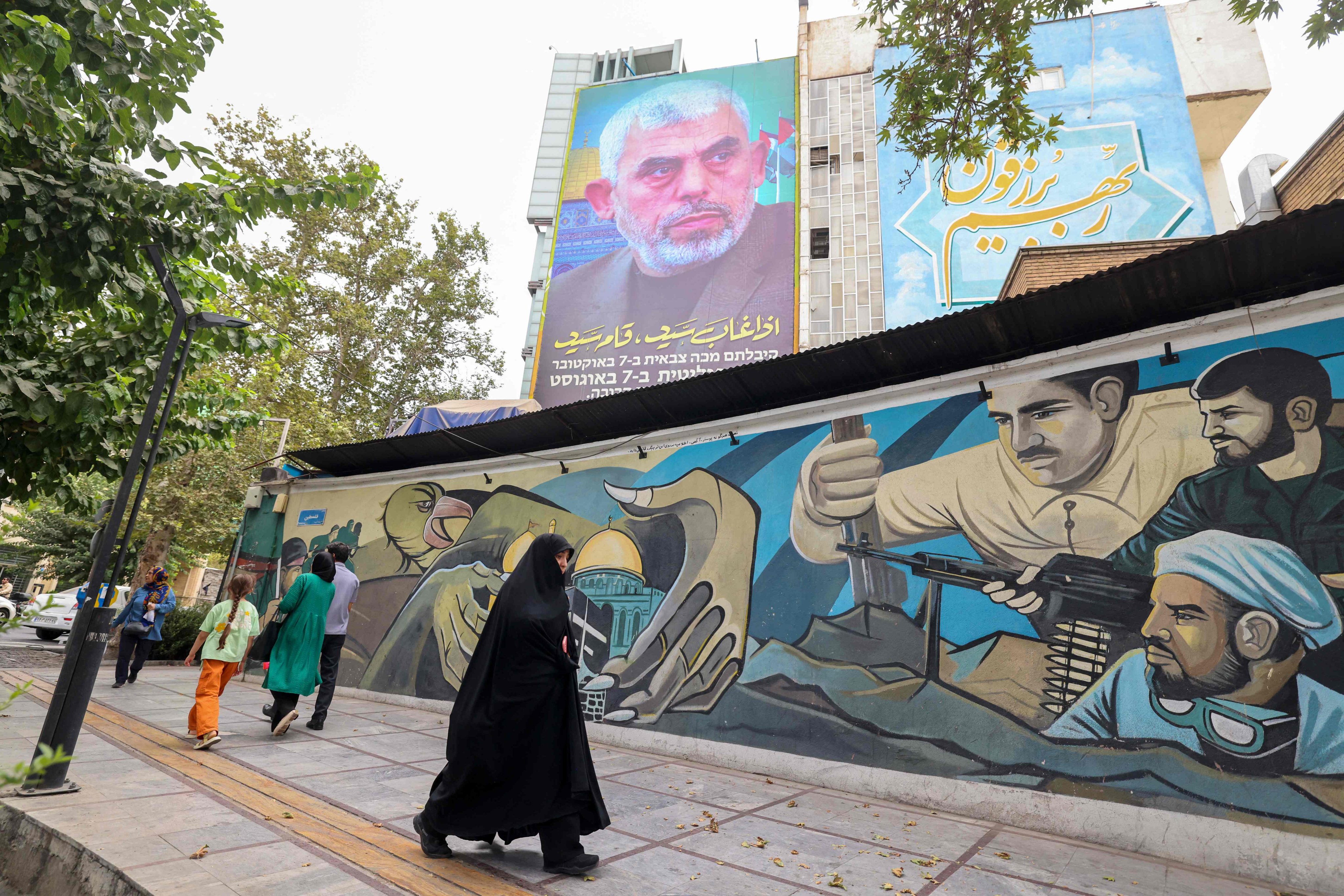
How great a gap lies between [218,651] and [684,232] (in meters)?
16.6

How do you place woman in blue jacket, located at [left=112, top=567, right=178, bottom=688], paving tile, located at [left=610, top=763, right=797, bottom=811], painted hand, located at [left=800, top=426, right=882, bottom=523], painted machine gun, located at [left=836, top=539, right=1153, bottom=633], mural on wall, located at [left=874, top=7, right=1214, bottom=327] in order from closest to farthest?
painted machine gun, located at [left=836, top=539, right=1153, bottom=633]
paving tile, located at [left=610, top=763, right=797, bottom=811]
painted hand, located at [left=800, top=426, right=882, bottom=523]
woman in blue jacket, located at [left=112, top=567, right=178, bottom=688]
mural on wall, located at [left=874, top=7, right=1214, bottom=327]

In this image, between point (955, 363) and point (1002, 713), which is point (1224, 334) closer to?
point (955, 363)

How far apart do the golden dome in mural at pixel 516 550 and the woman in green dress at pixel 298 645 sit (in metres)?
2.22

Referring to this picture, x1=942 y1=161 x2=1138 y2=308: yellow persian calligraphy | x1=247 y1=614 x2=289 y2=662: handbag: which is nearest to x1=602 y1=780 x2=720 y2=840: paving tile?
x1=247 y1=614 x2=289 y2=662: handbag

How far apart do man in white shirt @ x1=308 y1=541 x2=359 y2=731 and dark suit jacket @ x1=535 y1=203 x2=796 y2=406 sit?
1081cm

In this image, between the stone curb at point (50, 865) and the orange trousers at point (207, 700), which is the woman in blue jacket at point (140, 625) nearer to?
the orange trousers at point (207, 700)

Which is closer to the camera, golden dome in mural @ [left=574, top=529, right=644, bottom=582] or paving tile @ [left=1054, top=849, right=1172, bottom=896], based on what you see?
paving tile @ [left=1054, top=849, right=1172, bottom=896]

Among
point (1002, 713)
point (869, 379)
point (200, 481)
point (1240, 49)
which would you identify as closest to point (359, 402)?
point (200, 481)

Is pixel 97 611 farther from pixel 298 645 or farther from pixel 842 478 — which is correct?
pixel 842 478

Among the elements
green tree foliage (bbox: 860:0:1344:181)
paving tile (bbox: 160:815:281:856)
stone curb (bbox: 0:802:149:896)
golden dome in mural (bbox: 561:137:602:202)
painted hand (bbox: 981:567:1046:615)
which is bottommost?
stone curb (bbox: 0:802:149:896)

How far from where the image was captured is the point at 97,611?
4.41 metres

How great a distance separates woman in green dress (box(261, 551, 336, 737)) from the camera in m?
6.00

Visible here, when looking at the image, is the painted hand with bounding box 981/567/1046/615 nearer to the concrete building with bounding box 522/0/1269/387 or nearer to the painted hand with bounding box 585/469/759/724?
the painted hand with bounding box 585/469/759/724

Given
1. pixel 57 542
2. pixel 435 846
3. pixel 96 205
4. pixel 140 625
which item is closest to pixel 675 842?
pixel 435 846
